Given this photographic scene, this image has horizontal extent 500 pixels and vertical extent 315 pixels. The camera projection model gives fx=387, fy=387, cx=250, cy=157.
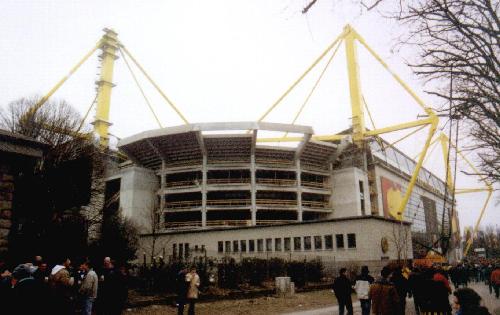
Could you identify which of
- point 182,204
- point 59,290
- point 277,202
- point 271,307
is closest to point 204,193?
point 182,204

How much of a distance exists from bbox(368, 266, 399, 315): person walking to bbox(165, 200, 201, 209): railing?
39.6m

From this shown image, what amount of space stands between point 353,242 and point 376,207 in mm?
32975

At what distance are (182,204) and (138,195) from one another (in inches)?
228

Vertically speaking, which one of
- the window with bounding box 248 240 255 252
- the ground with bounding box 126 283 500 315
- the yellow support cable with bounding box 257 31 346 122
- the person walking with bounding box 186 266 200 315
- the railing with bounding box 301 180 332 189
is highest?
the yellow support cable with bounding box 257 31 346 122

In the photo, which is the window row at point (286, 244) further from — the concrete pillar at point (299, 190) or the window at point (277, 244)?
the concrete pillar at point (299, 190)

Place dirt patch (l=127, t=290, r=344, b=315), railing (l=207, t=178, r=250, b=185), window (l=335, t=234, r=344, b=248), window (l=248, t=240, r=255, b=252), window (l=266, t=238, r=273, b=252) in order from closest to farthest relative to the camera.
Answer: dirt patch (l=127, t=290, r=344, b=315)
window (l=335, t=234, r=344, b=248)
window (l=266, t=238, r=273, b=252)
window (l=248, t=240, r=255, b=252)
railing (l=207, t=178, r=250, b=185)

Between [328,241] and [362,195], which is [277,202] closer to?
[362,195]

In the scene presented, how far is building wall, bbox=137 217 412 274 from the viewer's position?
27.8 m

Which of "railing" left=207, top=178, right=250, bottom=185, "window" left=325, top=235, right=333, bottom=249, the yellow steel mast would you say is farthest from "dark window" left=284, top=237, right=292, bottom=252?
the yellow steel mast

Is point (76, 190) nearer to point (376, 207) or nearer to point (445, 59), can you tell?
point (445, 59)

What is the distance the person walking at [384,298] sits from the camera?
733 centimetres

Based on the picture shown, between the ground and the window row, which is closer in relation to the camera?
the ground

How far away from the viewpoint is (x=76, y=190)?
25.9m

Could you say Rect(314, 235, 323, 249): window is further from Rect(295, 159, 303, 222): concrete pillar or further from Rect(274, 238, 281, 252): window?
Rect(295, 159, 303, 222): concrete pillar
